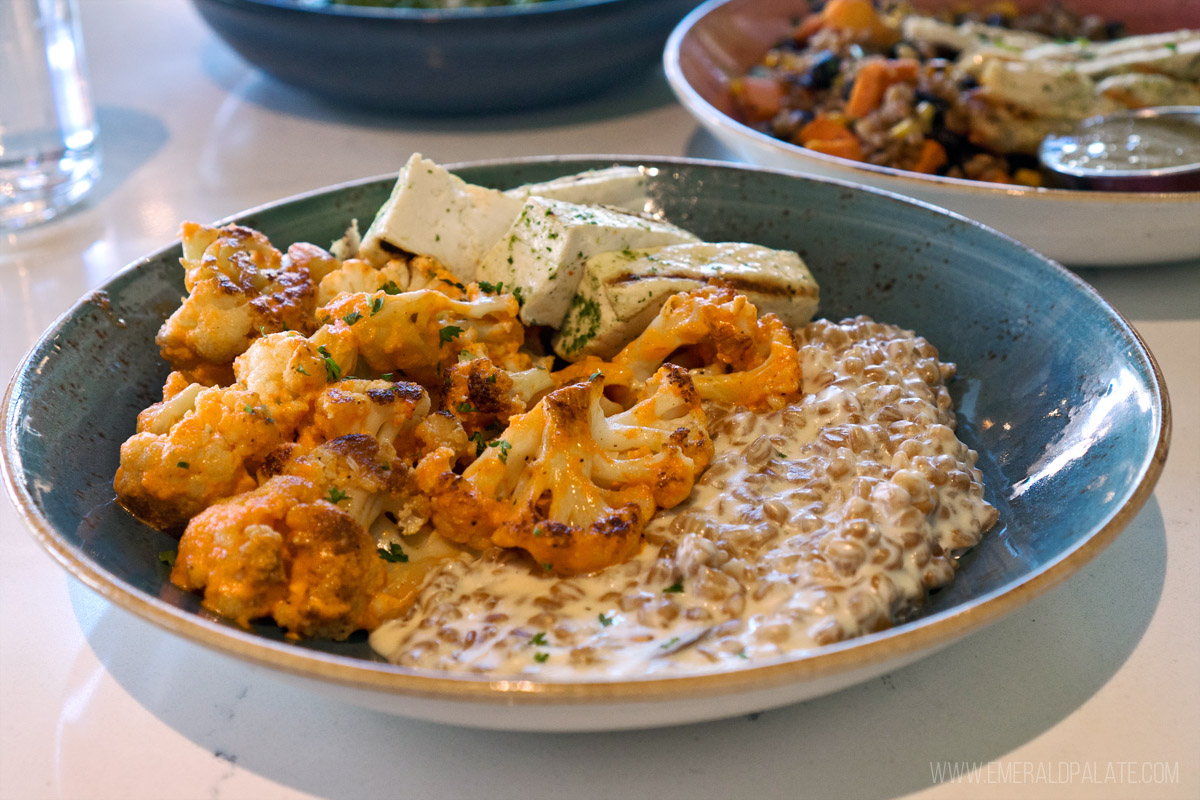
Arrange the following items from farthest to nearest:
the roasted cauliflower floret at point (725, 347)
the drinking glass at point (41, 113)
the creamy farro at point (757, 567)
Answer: the drinking glass at point (41, 113) → the roasted cauliflower floret at point (725, 347) → the creamy farro at point (757, 567)

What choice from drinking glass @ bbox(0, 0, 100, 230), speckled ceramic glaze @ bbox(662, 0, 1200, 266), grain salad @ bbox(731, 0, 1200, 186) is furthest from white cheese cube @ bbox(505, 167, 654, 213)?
drinking glass @ bbox(0, 0, 100, 230)

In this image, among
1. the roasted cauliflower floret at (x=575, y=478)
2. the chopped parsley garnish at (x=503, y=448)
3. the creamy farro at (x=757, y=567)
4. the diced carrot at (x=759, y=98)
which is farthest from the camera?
the diced carrot at (x=759, y=98)

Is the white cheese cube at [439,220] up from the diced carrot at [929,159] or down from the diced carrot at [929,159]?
up

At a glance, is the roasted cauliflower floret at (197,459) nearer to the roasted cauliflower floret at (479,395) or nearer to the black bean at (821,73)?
the roasted cauliflower floret at (479,395)

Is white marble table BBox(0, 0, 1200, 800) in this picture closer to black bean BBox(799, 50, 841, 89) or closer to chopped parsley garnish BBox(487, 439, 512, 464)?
chopped parsley garnish BBox(487, 439, 512, 464)

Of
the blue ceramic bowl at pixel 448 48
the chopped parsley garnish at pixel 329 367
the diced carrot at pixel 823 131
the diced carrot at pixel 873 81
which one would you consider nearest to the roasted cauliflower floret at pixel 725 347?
the chopped parsley garnish at pixel 329 367

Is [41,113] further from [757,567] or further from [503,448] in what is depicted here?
[757,567]

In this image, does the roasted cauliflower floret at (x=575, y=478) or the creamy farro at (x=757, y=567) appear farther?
the roasted cauliflower floret at (x=575, y=478)
